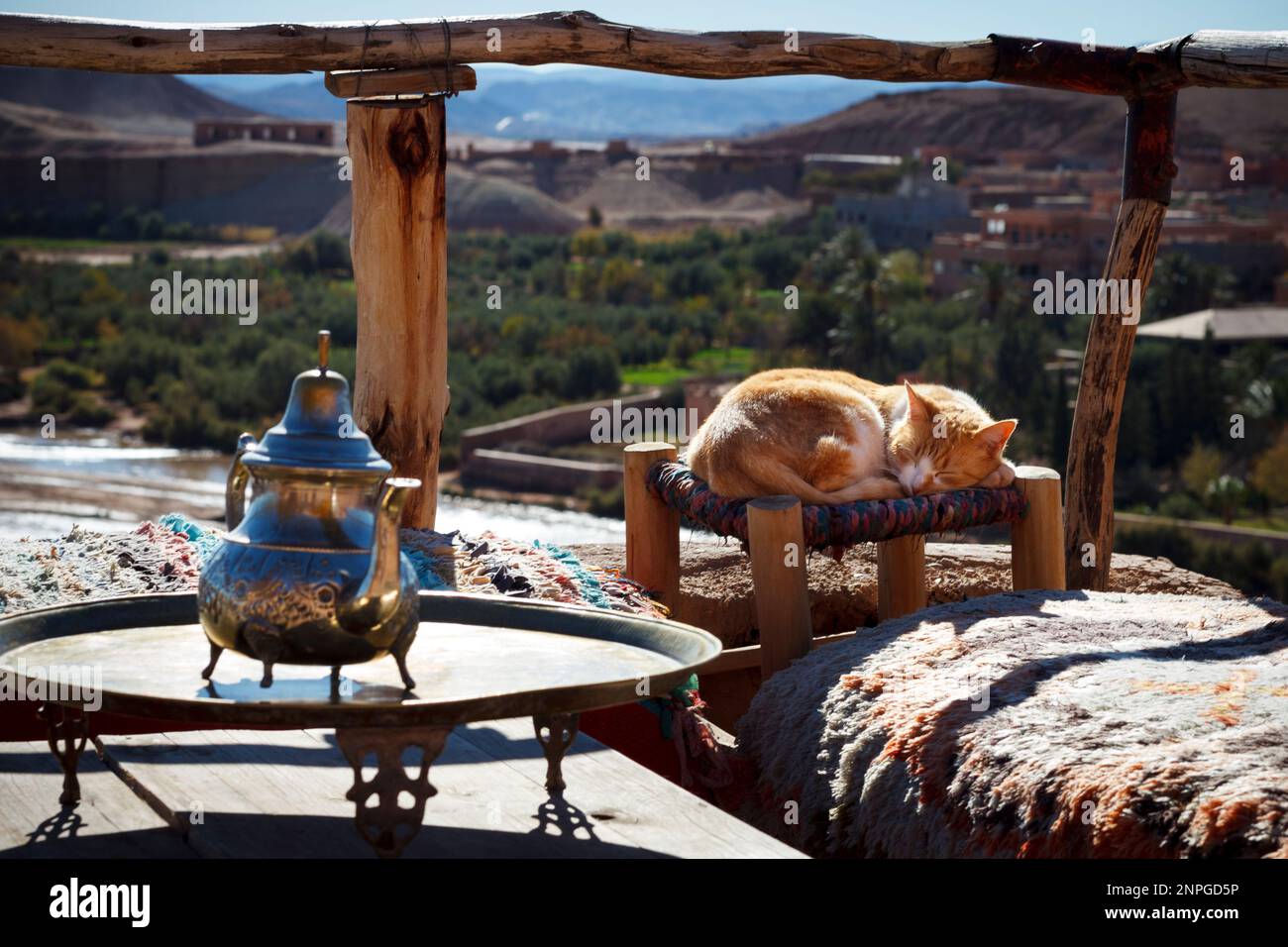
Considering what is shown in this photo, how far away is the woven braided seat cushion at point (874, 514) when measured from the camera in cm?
317

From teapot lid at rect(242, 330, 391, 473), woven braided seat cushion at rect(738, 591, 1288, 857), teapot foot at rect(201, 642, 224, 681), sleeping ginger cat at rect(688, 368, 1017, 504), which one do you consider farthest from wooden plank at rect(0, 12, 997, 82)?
teapot foot at rect(201, 642, 224, 681)

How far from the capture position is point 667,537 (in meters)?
3.64

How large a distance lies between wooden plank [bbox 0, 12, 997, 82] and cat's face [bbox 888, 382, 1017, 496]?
0.88 meters

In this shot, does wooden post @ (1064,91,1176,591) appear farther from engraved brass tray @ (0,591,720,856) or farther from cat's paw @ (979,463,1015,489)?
engraved brass tray @ (0,591,720,856)

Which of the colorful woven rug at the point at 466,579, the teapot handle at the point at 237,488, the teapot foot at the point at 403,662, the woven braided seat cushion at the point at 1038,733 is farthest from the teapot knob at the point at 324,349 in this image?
the woven braided seat cushion at the point at 1038,733

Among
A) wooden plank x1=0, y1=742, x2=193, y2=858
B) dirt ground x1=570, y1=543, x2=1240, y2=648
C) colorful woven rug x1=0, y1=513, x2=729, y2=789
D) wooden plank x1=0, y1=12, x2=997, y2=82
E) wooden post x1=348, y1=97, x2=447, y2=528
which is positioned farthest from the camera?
dirt ground x1=570, y1=543, x2=1240, y2=648

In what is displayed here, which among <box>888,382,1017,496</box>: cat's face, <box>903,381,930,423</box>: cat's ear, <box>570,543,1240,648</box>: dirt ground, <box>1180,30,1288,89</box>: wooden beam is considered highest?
<box>1180,30,1288,89</box>: wooden beam

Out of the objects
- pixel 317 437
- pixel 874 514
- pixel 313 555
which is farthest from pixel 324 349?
pixel 874 514

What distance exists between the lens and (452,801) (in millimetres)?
2064

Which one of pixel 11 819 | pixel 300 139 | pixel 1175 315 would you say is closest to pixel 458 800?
pixel 11 819

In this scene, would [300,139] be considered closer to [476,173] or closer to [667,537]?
[476,173]

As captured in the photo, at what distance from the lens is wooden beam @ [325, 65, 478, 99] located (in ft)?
10.4

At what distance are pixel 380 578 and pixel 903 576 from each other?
2.11 metres

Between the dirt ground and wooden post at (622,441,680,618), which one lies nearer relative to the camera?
wooden post at (622,441,680,618)
